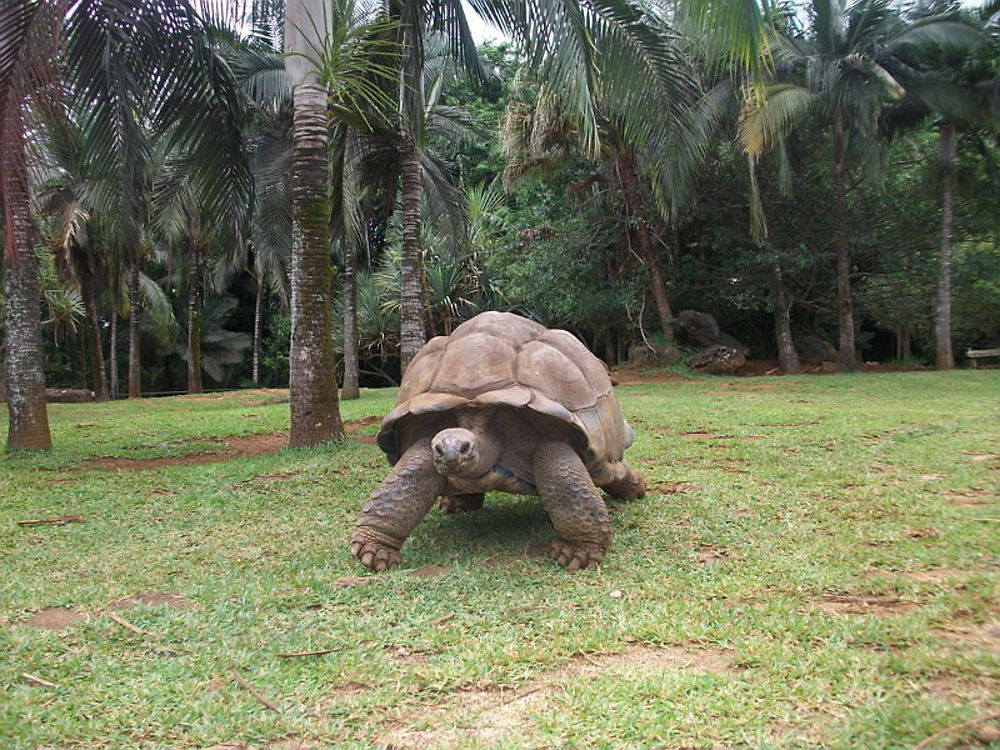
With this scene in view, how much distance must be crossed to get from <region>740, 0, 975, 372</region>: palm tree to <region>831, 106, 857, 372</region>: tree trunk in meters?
0.02

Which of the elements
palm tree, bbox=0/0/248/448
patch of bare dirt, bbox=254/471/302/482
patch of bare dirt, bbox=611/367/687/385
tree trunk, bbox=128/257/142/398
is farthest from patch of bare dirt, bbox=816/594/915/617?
tree trunk, bbox=128/257/142/398

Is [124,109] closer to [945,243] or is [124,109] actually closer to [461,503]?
[461,503]

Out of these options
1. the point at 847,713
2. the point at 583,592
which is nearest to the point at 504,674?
the point at 583,592

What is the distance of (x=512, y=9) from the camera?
20.1 ft

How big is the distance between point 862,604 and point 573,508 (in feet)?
3.57

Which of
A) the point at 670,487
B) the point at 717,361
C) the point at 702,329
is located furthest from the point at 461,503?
the point at 702,329

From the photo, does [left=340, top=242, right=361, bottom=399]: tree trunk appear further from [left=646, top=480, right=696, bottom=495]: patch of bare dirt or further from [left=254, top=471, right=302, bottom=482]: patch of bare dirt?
[left=646, top=480, right=696, bottom=495]: patch of bare dirt

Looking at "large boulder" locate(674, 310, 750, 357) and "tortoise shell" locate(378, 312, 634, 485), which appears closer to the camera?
"tortoise shell" locate(378, 312, 634, 485)

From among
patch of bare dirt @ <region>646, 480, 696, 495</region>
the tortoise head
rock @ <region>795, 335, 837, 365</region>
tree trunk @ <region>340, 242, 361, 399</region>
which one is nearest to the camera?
the tortoise head

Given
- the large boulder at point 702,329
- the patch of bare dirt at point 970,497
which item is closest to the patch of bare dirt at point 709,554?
the patch of bare dirt at point 970,497

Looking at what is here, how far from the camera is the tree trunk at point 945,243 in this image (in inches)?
534

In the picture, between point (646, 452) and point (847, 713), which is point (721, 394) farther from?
point (847, 713)

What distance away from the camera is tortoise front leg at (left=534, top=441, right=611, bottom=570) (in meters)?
2.96

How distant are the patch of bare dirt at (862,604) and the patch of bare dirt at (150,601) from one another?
2.30 metres
